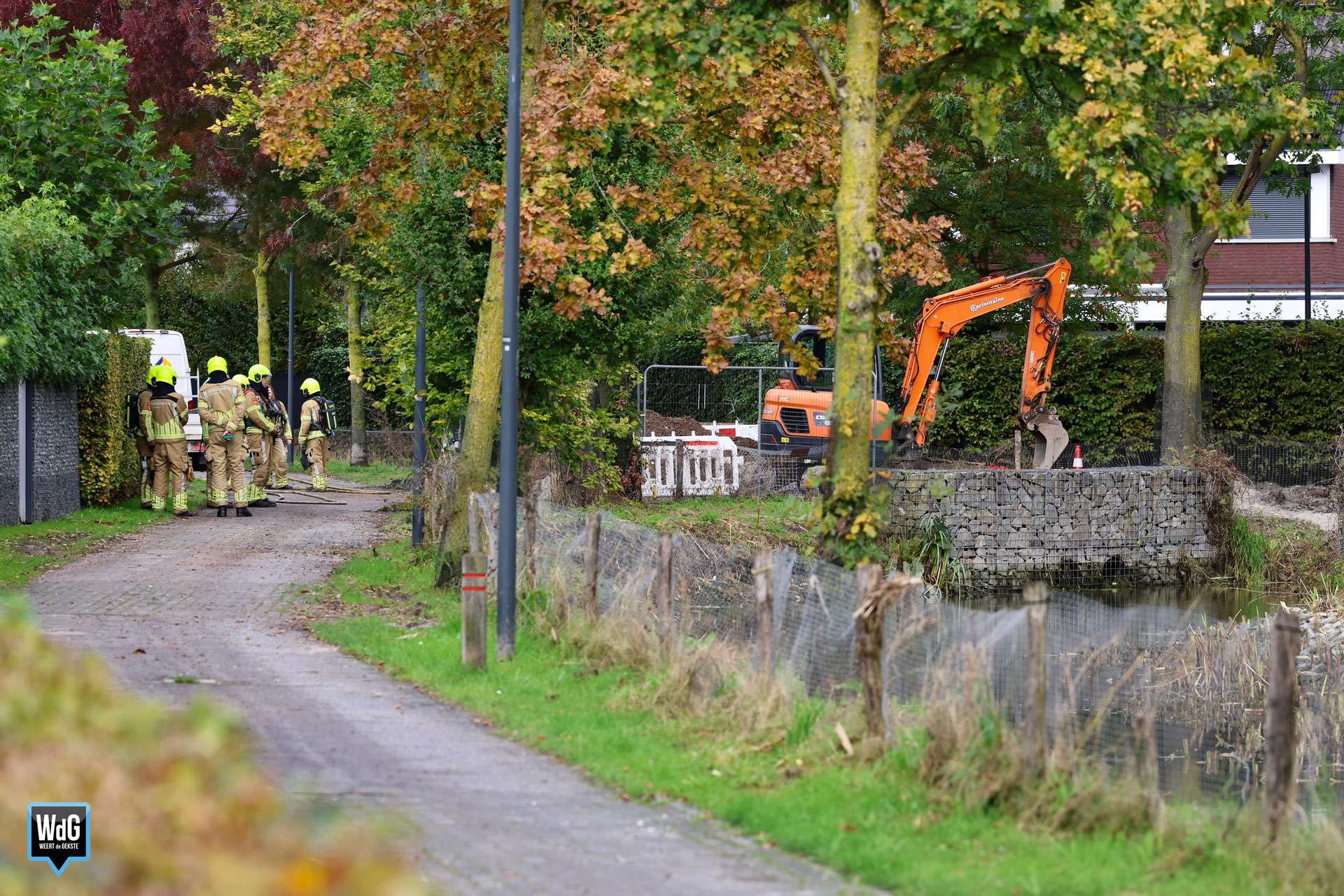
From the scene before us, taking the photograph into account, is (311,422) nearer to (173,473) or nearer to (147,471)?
(147,471)

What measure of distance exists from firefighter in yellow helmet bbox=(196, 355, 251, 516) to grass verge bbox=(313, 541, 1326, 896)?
1182 cm

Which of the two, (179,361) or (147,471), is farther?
(179,361)

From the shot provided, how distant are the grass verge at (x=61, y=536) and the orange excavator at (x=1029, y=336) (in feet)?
38.9

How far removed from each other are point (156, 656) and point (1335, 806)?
330 inches

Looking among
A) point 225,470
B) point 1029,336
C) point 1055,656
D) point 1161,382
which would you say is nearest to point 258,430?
point 225,470

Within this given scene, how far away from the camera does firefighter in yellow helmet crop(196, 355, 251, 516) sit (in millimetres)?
23734

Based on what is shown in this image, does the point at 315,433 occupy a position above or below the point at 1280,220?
below

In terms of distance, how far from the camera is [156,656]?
1195cm

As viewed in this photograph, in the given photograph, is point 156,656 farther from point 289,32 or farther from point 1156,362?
point 1156,362

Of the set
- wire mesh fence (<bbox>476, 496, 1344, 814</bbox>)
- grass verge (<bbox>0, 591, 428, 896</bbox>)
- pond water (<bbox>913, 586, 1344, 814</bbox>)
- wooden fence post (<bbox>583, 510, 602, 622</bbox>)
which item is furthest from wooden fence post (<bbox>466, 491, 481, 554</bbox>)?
grass verge (<bbox>0, 591, 428, 896</bbox>)

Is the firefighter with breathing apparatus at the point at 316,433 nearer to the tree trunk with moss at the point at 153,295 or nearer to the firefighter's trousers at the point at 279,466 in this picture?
the firefighter's trousers at the point at 279,466

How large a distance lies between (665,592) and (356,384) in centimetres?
3028

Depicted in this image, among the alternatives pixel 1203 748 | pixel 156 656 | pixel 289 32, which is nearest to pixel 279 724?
pixel 156 656

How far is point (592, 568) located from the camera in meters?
12.5
